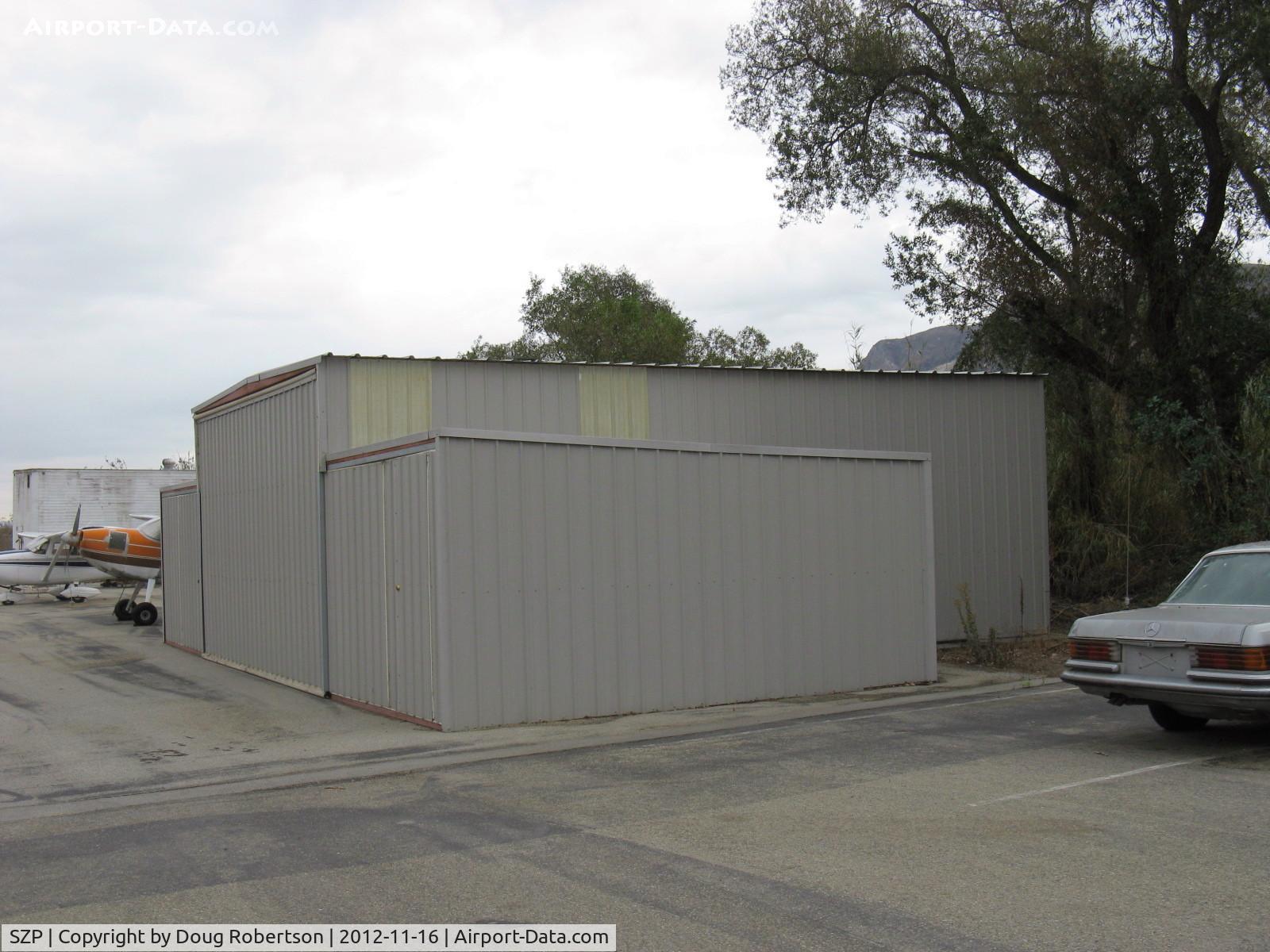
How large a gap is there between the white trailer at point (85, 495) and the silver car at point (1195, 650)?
39.1 meters

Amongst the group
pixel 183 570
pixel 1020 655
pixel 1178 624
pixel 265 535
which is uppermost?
pixel 265 535

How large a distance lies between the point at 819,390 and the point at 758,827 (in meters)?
11.2

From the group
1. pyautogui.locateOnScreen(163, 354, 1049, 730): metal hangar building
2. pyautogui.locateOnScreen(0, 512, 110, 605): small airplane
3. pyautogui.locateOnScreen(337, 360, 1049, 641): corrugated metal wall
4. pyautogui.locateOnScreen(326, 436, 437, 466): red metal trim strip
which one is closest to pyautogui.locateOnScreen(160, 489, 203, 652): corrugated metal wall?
pyautogui.locateOnScreen(163, 354, 1049, 730): metal hangar building

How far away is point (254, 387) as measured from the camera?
50.8ft

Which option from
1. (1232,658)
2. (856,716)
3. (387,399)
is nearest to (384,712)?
(387,399)

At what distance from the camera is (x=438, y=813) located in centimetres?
754

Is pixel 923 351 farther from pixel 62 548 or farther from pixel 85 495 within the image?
pixel 85 495

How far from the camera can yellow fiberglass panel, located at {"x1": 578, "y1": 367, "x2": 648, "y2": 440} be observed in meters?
15.7

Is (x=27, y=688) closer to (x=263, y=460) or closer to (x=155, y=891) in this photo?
(x=263, y=460)

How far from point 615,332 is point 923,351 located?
20839 millimetres

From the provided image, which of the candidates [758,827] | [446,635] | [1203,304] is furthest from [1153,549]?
[758,827]

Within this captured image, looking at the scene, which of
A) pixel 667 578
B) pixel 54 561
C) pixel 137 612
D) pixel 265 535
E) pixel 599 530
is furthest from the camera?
pixel 54 561

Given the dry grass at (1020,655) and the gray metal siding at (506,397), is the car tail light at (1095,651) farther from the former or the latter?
the gray metal siding at (506,397)

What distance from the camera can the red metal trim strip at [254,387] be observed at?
561 inches
